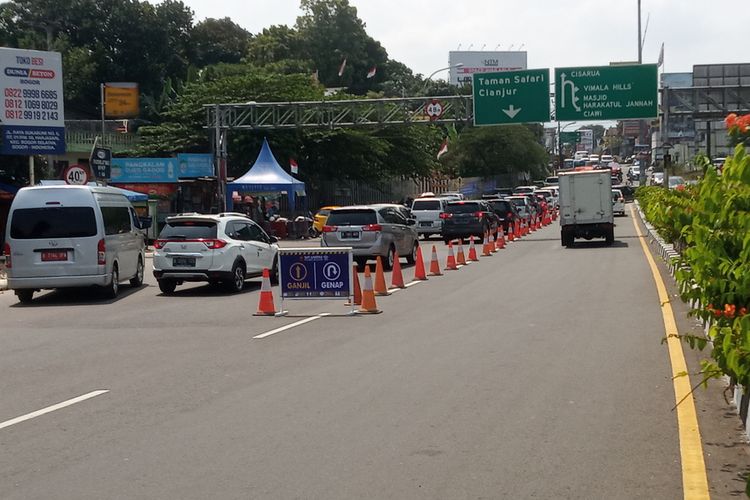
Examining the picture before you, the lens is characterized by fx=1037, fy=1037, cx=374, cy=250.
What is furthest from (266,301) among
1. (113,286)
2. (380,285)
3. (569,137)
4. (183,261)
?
(569,137)

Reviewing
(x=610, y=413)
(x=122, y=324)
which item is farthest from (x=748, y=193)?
(x=122, y=324)

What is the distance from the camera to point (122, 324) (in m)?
16.5

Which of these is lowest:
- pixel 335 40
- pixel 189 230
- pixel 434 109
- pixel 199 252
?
pixel 199 252

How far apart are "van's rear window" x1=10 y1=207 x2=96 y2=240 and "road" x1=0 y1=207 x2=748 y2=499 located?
257 centimetres

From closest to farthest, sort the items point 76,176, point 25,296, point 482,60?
point 25,296
point 76,176
point 482,60

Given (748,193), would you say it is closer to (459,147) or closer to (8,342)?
(8,342)

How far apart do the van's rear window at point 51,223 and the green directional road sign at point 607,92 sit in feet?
93.1

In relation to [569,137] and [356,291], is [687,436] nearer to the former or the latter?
[356,291]

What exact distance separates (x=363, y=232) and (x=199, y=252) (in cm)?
642

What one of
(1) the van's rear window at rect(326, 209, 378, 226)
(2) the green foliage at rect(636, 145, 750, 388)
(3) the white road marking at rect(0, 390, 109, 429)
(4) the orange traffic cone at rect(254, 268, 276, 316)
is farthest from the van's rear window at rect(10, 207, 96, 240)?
(2) the green foliage at rect(636, 145, 750, 388)

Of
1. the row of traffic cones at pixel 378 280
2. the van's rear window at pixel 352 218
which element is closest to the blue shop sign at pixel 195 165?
the row of traffic cones at pixel 378 280

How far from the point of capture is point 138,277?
77.2 feet

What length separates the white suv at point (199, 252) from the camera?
2091 centimetres

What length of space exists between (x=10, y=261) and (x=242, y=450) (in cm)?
1377
